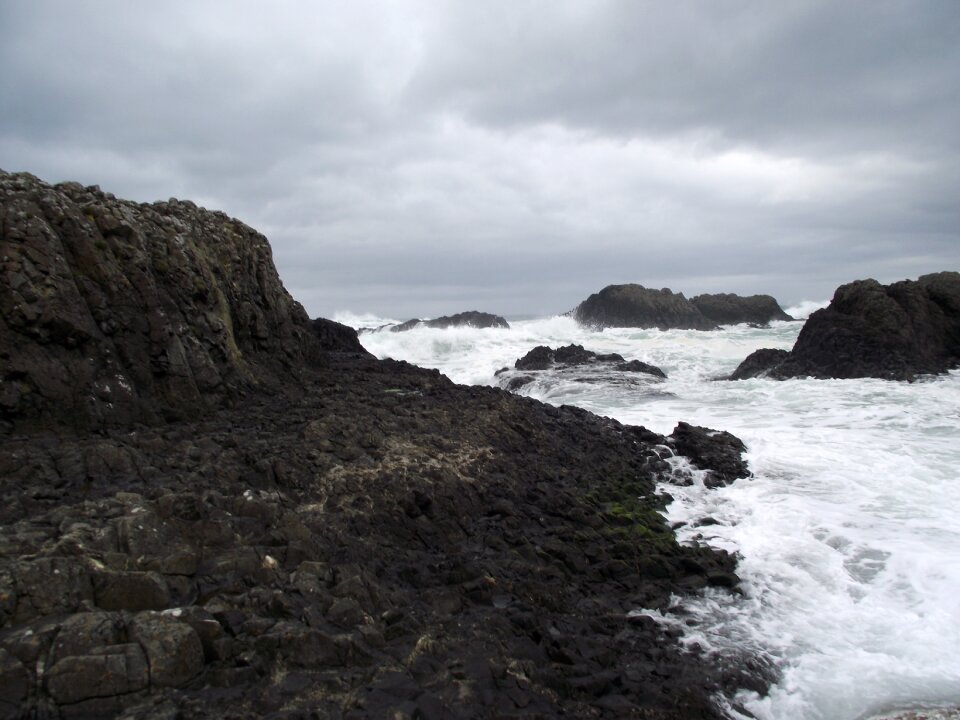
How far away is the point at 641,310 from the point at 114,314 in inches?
1915

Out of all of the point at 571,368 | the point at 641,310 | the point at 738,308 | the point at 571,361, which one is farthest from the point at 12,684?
the point at 738,308

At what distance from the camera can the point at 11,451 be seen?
18.0 ft

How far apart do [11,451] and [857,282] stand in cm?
2584

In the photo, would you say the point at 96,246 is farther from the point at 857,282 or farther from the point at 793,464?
the point at 857,282

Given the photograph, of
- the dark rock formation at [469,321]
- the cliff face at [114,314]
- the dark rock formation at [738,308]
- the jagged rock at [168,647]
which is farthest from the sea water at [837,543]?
the dark rock formation at [738,308]

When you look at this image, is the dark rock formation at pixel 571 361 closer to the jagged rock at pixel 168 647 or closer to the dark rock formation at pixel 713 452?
the dark rock formation at pixel 713 452

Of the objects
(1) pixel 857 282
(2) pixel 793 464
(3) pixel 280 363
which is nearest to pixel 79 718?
(3) pixel 280 363

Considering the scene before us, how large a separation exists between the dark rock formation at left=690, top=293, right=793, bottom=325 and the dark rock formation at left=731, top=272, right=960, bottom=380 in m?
32.6

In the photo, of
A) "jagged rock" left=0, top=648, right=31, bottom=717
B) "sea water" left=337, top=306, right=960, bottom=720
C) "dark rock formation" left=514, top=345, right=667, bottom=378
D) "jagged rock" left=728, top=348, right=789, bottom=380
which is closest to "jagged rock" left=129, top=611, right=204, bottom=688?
"jagged rock" left=0, top=648, right=31, bottom=717

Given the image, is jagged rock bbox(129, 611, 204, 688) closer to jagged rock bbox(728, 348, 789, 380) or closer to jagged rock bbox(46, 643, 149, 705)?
jagged rock bbox(46, 643, 149, 705)

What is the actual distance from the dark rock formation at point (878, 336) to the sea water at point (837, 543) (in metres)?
2.59

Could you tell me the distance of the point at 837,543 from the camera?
25.1 ft

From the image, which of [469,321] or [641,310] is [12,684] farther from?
[641,310]

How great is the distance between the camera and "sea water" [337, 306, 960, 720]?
203 inches
